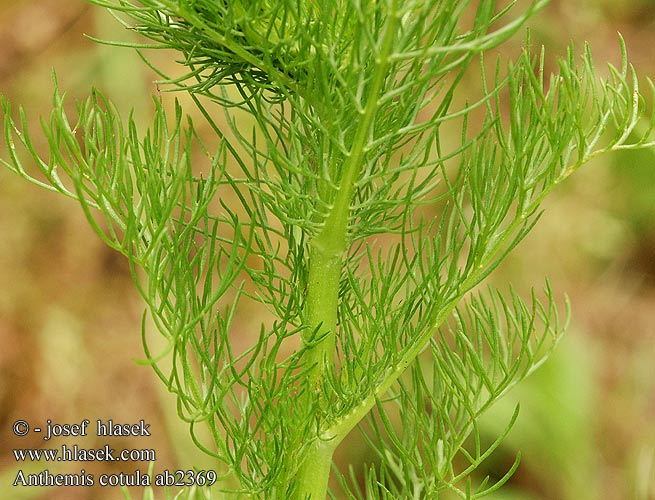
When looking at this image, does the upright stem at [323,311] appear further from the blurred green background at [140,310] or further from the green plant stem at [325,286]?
the blurred green background at [140,310]

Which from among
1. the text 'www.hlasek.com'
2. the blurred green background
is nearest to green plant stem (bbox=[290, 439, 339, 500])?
the text 'www.hlasek.com'

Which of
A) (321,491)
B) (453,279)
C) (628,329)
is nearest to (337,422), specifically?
(321,491)

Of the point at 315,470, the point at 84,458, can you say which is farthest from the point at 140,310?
the point at 315,470

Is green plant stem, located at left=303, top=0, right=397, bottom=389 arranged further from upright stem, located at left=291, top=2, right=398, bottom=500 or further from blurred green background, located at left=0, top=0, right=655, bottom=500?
blurred green background, located at left=0, top=0, right=655, bottom=500

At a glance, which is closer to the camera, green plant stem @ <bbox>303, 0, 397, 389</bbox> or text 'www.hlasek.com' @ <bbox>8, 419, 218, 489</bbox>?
green plant stem @ <bbox>303, 0, 397, 389</bbox>

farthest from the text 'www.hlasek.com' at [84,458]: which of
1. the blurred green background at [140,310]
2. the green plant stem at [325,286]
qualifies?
the green plant stem at [325,286]

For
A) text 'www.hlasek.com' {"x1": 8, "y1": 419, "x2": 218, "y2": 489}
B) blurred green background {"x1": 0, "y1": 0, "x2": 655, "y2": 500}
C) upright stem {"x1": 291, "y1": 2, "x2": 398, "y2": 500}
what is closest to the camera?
upright stem {"x1": 291, "y1": 2, "x2": 398, "y2": 500}

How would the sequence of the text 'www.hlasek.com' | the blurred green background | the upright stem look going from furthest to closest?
the blurred green background → the text 'www.hlasek.com' → the upright stem

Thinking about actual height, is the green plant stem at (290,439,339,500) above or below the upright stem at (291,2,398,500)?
below

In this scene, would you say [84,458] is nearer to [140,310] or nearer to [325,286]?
[325,286]
